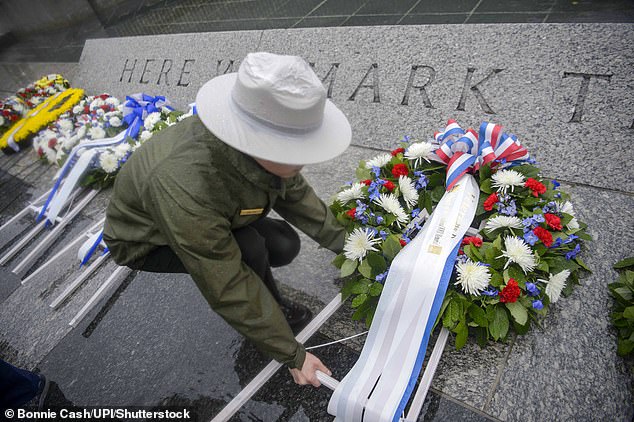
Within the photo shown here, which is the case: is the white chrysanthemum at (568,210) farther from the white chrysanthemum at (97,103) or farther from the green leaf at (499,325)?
the white chrysanthemum at (97,103)

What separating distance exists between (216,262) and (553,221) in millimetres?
1644

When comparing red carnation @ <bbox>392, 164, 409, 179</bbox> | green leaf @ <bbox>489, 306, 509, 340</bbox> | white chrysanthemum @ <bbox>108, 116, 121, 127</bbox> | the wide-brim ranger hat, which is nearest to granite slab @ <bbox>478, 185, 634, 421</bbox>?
green leaf @ <bbox>489, 306, 509, 340</bbox>

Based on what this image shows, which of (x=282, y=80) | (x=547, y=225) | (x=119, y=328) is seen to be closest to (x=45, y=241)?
(x=119, y=328)

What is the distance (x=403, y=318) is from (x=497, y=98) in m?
1.86

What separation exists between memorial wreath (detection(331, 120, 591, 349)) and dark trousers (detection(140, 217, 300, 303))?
0.33 metres

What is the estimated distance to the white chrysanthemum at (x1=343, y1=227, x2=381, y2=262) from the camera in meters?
2.06

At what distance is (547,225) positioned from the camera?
1970mm

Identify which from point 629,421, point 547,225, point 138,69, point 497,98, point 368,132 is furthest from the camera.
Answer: point 138,69

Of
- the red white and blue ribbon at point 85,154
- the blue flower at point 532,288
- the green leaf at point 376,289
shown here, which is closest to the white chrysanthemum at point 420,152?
the green leaf at point 376,289

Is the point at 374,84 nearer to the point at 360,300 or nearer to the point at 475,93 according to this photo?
the point at 475,93

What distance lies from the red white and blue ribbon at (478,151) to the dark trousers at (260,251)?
980 mm

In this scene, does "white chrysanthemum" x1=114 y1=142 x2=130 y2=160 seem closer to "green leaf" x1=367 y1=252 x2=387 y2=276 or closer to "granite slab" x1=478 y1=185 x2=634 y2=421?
"green leaf" x1=367 y1=252 x2=387 y2=276

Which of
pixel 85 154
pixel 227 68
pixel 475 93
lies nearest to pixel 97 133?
pixel 85 154

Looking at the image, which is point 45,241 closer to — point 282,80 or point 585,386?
point 282,80
